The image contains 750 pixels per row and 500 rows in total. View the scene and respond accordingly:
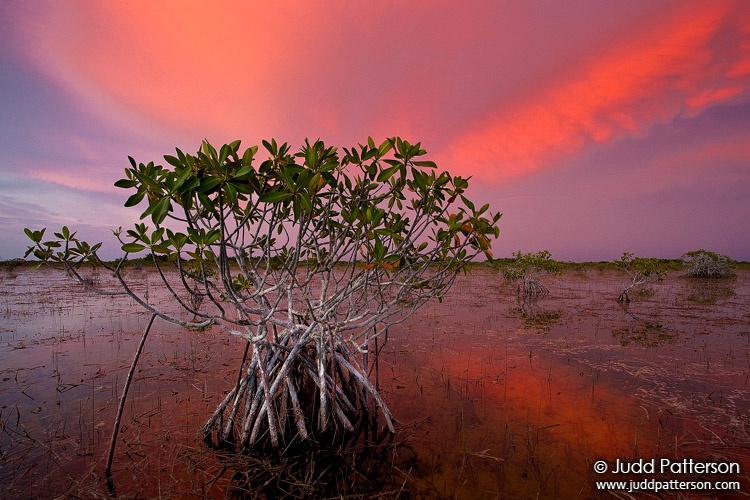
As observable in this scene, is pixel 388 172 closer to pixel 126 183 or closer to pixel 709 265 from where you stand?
pixel 126 183

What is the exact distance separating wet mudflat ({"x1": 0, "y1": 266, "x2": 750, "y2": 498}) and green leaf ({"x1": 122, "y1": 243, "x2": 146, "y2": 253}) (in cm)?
248

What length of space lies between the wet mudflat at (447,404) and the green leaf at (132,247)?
248cm

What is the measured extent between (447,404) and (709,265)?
37618mm

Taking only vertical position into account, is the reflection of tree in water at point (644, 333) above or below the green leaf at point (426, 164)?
below

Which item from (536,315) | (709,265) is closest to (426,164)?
(536,315)

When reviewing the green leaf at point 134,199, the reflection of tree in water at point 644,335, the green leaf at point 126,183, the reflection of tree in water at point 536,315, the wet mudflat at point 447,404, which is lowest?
→ the wet mudflat at point 447,404

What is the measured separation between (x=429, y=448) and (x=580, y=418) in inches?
102

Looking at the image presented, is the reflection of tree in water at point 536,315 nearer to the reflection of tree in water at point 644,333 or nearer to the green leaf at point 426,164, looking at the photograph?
the reflection of tree in water at point 644,333

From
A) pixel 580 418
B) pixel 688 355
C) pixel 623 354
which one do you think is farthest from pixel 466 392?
pixel 688 355

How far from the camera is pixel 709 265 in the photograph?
3067cm

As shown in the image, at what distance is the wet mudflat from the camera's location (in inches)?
152

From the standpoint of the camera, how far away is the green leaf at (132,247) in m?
3.04

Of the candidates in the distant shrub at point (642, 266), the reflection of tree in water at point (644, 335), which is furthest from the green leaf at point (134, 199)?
the distant shrub at point (642, 266)

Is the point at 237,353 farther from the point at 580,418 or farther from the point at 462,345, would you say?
the point at 580,418
